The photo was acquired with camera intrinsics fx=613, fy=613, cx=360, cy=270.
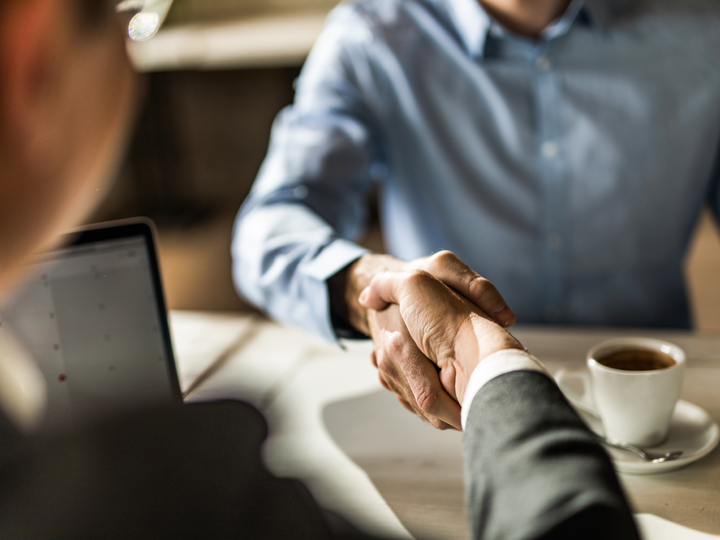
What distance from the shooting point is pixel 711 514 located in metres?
0.37

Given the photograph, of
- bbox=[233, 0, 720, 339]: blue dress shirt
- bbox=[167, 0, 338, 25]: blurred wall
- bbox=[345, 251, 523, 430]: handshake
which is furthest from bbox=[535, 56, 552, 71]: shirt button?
bbox=[167, 0, 338, 25]: blurred wall

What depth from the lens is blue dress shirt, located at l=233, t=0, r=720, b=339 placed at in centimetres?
77

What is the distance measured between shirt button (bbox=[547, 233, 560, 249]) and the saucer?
1.16 feet

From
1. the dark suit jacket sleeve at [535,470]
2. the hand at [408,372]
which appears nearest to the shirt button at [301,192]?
the hand at [408,372]

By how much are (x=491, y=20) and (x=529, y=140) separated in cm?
17

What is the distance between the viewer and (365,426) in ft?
1.67

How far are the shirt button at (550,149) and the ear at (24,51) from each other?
74cm

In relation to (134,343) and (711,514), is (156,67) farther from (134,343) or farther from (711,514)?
(711,514)

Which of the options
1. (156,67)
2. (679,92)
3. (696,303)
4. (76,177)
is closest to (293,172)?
(679,92)

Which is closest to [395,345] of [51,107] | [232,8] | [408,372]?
[408,372]

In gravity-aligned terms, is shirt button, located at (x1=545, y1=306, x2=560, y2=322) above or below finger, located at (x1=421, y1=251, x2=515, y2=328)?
below

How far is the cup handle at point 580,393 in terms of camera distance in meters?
0.48

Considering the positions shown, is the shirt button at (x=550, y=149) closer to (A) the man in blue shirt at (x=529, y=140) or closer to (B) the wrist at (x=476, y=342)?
(A) the man in blue shirt at (x=529, y=140)

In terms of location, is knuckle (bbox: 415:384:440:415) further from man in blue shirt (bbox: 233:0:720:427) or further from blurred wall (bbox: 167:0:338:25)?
blurred wall (bbox: 167:0:338:25)
